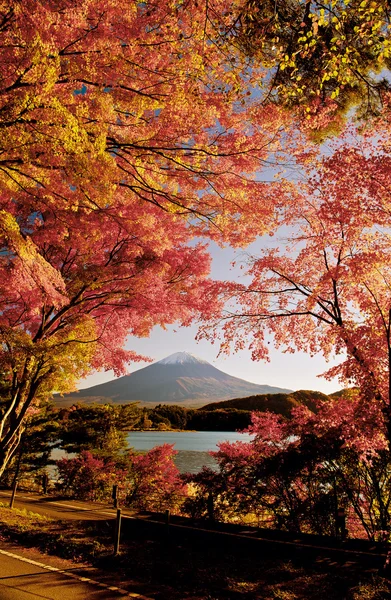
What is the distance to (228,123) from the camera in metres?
5.39

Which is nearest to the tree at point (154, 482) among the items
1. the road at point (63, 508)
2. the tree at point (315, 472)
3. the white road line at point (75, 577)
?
the road at point (63, 508)

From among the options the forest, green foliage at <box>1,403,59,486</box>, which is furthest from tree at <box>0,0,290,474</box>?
green foliage at <box>1,403,59,486</box>

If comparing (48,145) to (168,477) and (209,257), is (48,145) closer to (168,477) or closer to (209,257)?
(209,257)

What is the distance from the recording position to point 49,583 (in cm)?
507

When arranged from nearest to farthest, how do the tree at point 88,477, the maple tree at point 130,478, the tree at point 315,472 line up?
the tree at point 315,472, the maple tree at point 130,478, the tree at point 88,477

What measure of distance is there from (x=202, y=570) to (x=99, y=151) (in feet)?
20.1

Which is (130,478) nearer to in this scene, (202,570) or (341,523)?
(341,523)

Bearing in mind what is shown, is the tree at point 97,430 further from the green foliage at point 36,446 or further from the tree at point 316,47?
the tree at point 316,47

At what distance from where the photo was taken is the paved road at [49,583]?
4.65 meters

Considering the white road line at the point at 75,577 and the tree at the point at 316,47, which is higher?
the tree at the point at 316,47

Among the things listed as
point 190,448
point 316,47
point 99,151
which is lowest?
point 190,448

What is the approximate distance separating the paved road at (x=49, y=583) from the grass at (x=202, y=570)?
358 millimetres

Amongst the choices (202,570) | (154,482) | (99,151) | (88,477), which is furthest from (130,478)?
(99,151)

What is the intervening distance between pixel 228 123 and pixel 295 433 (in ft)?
21.5
